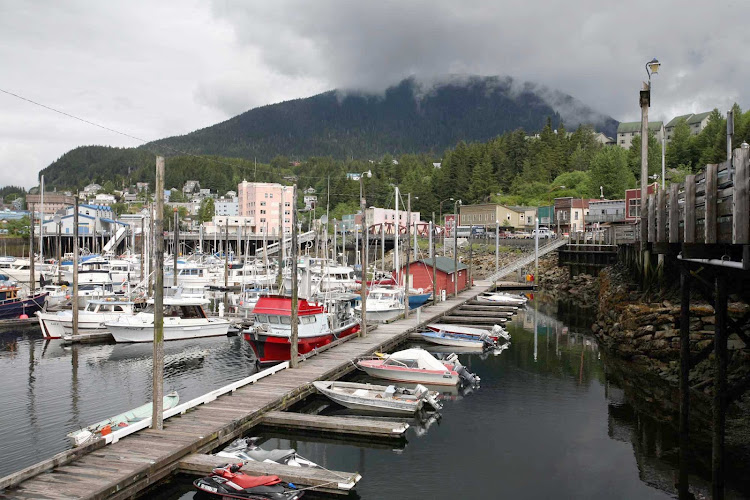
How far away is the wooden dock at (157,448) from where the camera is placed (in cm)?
1343

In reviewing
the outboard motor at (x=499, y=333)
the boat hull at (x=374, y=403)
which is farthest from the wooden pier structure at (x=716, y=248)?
the outboard motor at (x=499, y=333)

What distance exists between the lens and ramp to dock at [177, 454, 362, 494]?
49.5 ft

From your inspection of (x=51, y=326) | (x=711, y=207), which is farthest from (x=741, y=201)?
(x=51, y=326)

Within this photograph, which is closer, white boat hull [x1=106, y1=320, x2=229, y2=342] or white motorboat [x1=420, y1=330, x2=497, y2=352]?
white motorboat [x1=420, y1=330, x2=497, y2=352]

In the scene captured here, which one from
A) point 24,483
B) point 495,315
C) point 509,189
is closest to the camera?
point 24,483

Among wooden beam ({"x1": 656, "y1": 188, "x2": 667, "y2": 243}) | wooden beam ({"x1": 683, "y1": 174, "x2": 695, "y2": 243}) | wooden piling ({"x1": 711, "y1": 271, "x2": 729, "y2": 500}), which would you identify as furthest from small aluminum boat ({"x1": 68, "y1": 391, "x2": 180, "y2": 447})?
wooden beam ({"x1": 656, "y1": 188, "x2": 667, "y2": 243})

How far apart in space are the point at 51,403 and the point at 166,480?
12.5 metres

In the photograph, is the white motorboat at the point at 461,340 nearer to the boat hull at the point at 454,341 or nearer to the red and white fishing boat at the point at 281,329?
the boat hull at the point at 454,341

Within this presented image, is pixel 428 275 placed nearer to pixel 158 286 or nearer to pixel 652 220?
pixel 652 220

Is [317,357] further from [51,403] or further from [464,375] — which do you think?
[51,403]

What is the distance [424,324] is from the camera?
4200 centimetres

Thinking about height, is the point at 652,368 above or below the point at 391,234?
below

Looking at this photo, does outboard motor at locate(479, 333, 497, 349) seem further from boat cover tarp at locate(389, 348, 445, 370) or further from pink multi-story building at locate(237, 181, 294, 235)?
pink multi-story building at locate(237, 181, 294, 235)

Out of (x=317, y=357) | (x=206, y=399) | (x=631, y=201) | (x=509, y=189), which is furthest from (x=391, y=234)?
(x=206, y=399)
